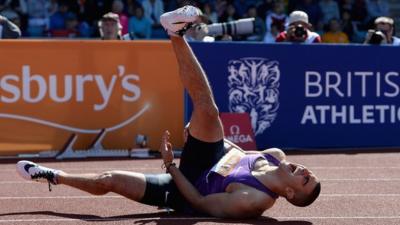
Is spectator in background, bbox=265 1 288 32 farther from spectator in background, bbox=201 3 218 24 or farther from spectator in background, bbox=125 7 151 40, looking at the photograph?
spectator in background, bbox=125 7 151 40

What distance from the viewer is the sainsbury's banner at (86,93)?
12758mm

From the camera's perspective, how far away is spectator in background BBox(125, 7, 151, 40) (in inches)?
746

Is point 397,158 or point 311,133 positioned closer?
Result: point 397,158

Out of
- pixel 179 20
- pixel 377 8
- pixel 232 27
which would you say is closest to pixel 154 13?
pixel 377 8

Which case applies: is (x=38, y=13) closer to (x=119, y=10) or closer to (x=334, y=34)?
(x=119, y=10)

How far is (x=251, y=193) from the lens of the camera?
7.79m

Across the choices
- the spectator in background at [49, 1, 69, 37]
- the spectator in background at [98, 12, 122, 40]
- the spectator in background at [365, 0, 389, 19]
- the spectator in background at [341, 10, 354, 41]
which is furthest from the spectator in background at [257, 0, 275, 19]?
the spectator in background at [98, 12, 122, 40]

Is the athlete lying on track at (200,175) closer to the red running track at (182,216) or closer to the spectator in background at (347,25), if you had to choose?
the red running track at (182,216)

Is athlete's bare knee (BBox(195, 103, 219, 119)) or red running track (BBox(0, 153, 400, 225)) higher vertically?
athlete's bare knee (BBox(195, 103, 219, 119))

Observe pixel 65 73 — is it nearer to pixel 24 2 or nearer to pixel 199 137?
pixel 199 137

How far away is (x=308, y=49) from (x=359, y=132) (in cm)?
140

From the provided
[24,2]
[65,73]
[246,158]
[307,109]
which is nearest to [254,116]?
[307,109]

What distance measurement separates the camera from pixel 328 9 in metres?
20.9

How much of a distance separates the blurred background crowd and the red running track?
7.00 m
